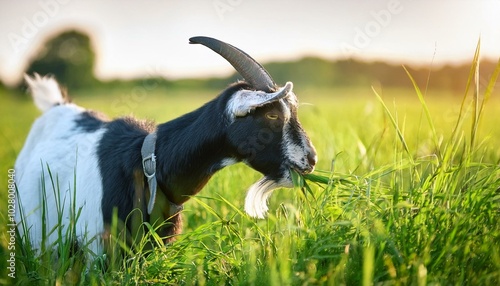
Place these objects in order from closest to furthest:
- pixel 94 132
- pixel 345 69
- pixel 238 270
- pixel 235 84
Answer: pixel 238 270 < pixel 235 84 < pixel 94 132 < pixel 345 69

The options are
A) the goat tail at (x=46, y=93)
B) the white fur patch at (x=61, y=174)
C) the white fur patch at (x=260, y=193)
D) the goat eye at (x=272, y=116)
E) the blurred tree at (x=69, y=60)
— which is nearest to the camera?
the goat eye at (x=272, y=116)

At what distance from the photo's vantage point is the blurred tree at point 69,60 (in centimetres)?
3031

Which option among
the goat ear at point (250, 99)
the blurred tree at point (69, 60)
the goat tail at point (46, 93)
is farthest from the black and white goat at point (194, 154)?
the blurred tree at point (69, 60)

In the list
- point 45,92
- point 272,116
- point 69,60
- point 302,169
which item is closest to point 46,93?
point 45,92

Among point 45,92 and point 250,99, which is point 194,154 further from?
point 45,92

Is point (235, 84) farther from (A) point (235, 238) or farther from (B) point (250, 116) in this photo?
(A) point (235, 238)

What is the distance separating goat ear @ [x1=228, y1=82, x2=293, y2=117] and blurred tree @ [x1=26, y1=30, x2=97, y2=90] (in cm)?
2778

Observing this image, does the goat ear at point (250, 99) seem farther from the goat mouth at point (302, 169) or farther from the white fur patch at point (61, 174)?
the white fur patch at point (61, 174)

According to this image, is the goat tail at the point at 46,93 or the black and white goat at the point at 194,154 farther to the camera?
the goat tail at the point at 46,93

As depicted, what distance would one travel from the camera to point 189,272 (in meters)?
2.37

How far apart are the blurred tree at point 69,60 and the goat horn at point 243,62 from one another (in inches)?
1090

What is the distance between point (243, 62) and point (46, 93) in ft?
Result: 7.26

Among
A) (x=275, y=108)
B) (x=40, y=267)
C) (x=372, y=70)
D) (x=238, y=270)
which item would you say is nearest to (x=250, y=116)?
(x=275, y=108)

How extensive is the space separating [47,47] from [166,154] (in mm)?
31054
